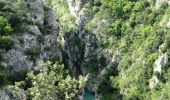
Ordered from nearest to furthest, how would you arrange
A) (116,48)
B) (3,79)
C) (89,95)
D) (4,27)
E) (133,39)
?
(3,79), (4,27), (133,39), (89,95), (116,48)

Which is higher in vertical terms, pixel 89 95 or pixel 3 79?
pixel 3 79

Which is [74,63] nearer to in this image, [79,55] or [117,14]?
[79,55]

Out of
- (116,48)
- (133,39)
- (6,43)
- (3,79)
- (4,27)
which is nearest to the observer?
(3,79)

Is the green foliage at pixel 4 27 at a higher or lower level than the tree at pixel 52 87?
higher

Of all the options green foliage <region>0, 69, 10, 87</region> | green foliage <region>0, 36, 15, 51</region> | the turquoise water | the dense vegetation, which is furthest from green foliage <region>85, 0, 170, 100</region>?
green foliage <region>0, 69, 10, 87</region>

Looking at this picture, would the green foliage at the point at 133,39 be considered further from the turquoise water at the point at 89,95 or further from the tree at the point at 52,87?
the tree at the point at 52,87

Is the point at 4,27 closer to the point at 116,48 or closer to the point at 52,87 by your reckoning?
the point at 52,87

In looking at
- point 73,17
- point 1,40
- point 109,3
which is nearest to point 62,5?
point 73,17

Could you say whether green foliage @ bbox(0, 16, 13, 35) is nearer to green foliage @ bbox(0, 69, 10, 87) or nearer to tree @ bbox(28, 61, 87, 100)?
green foliage @ bbox(0, 69, 10, 87)

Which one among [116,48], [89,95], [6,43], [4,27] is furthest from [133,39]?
[6,43]

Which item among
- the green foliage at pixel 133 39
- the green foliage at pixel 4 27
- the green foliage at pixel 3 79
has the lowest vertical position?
the green foliage at pixel 133 39

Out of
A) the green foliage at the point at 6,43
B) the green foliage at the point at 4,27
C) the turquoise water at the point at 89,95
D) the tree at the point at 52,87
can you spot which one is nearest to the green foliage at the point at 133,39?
the turquoise water at the point at 89,95
